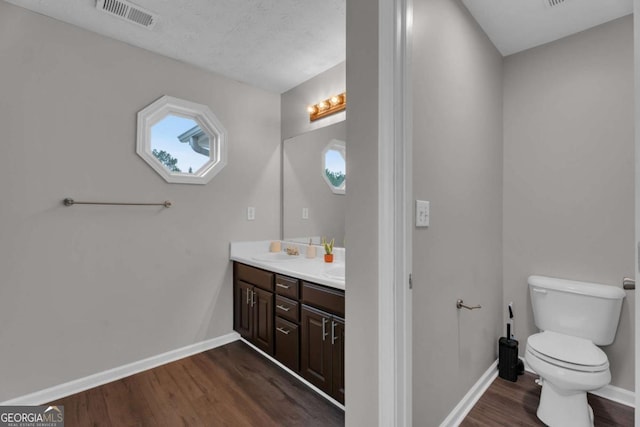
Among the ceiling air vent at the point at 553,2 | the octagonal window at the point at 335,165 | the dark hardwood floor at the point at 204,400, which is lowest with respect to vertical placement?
the dark hardwood floor at the point at 204,400

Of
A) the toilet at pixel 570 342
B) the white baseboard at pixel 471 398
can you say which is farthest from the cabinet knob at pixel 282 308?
the toilet at pixel 570 342

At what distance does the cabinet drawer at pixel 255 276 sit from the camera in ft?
7.48

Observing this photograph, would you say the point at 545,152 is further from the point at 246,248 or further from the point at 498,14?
the point at 246,248

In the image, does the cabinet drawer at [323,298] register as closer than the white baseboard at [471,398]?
No

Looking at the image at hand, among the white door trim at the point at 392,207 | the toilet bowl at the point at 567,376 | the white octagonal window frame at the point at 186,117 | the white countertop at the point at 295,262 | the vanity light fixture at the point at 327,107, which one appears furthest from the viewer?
the vanity light fixture at the point at 327,107

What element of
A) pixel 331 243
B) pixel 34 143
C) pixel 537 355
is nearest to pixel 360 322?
pixel 537 355

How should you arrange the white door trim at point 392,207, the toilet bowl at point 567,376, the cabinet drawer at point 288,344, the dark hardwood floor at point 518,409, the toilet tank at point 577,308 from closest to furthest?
the white door trim at point 392,207 < the toilet bowl at point 567,376 < the dark hardwood floor at point 518,409 < the toilet tank at point 577,308 < the cabinet drawer at point 288,344

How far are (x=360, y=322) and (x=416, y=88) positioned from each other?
1.02m

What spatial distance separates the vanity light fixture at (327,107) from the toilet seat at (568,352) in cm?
204

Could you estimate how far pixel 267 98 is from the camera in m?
3.00

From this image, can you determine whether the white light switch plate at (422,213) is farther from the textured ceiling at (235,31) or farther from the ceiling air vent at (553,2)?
the ceiling air vent at (553,2)

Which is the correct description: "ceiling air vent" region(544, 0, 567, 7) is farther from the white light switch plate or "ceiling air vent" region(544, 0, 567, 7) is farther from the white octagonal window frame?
the white octagonal window frame

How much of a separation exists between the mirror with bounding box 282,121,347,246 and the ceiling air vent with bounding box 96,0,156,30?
1.40 m

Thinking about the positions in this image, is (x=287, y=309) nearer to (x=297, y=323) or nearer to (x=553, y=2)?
(x=297, y=323)
